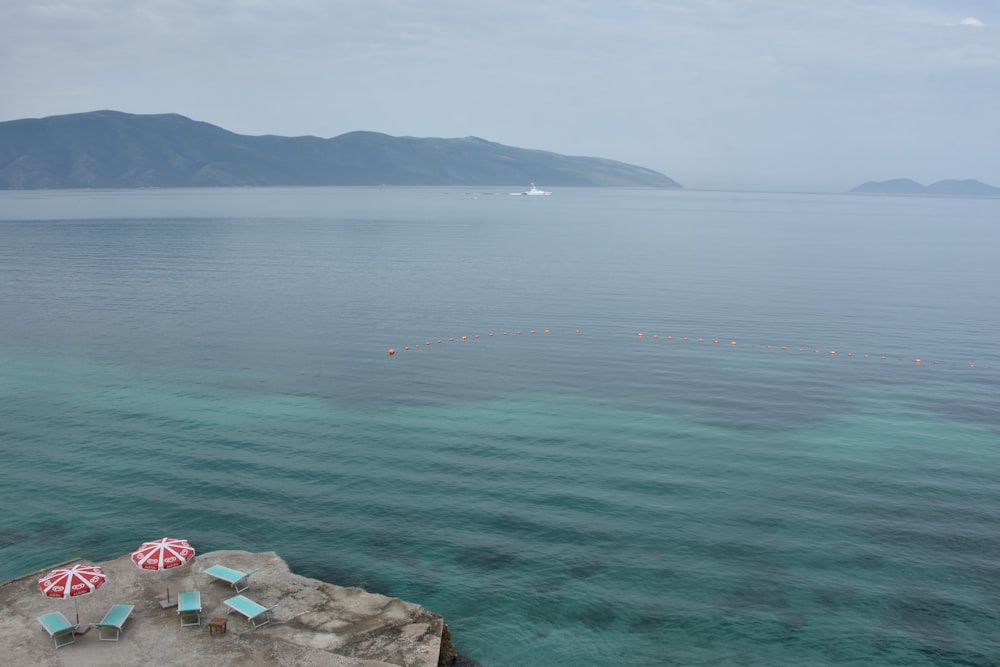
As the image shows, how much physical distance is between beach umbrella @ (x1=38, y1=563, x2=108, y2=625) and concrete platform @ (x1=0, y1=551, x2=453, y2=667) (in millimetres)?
1341

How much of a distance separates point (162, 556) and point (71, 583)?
2.77 metres

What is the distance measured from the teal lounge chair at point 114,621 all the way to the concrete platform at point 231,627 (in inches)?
7.7

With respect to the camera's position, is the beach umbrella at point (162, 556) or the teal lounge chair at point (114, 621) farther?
the beach umbrella at point (162, 556)

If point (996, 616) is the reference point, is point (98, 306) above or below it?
above

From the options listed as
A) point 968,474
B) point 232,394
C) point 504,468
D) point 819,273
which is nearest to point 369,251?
point 819,273

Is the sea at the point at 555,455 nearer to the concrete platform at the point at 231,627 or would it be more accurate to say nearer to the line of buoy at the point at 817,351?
the line of buoy at the point at 817,351

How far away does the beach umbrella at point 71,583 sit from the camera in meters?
25.0

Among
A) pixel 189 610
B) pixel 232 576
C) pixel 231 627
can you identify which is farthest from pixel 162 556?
pixel 231 627

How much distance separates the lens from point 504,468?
40188 mm

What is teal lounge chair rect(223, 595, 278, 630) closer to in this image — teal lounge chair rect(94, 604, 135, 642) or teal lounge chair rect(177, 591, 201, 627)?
teal lounge chair rect(177, 591, 201, 627)

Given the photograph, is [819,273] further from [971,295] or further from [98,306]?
[98,306]

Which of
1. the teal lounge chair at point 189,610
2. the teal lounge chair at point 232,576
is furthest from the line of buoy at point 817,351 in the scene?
the teal lounge chair at point 189,610

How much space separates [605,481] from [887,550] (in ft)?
40.2

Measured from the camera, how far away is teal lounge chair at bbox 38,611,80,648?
24531 millimetres
